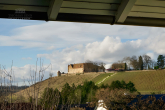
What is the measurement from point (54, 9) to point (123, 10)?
70cm

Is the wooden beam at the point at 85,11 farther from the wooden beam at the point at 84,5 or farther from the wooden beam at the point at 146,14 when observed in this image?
the wooden beam at the point at 146,14

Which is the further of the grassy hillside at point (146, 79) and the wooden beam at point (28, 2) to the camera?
the grassy hillside at point (146, 79)

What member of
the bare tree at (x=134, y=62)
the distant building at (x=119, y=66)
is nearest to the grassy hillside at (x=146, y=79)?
Answer: the bare tree at (x=134, y=62)

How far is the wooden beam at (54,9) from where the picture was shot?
5.22 ft

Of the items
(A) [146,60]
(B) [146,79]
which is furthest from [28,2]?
(A) [146,60]

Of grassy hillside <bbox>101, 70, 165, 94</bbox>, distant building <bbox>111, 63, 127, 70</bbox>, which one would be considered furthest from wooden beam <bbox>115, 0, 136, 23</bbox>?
distant building <bbox>111, 63, 127, 70</bbox>

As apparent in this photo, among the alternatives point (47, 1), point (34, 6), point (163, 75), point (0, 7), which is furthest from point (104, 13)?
point (163, 75)

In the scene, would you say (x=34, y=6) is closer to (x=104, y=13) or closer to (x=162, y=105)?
(x=104, y=13)

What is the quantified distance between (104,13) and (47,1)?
617 mm

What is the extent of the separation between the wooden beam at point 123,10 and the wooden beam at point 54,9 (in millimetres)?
635

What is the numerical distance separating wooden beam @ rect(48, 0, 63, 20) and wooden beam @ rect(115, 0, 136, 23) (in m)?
0.64

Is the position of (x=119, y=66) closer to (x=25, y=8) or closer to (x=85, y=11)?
(x=85, y=11)

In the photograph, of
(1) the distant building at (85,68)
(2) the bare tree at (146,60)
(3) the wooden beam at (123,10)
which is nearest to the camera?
(3) the wooden beam at (123,10)

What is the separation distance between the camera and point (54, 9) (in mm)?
1653
